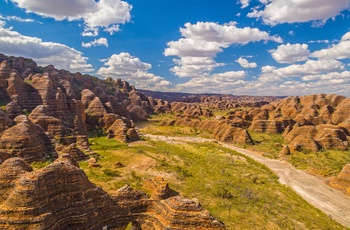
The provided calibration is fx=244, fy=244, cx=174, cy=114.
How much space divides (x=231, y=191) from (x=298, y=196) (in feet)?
36.9

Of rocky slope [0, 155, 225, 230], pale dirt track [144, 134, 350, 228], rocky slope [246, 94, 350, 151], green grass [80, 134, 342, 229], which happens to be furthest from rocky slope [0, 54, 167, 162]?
rocky slope [246, 94, 350, 151]

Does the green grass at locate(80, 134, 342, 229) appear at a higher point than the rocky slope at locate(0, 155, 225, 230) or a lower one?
lower

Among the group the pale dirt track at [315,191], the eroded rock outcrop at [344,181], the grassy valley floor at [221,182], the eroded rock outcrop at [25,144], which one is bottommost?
the pale dirt track at [315,191]

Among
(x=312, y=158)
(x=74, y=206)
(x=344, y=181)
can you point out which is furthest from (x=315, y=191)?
(x=74, y=206)

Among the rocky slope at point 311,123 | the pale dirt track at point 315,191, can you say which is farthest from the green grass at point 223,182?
the rocky slope at point 311,123

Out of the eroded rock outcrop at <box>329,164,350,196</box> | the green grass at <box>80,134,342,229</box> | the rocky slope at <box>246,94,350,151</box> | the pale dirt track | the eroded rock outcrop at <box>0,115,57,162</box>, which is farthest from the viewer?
the rocky slope at <box>246,94,350,151</box>

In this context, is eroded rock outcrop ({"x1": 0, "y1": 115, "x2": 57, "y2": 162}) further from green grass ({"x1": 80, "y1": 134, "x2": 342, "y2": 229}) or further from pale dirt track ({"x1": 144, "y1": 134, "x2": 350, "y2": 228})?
pale dirt track ({"x1": 144, "y1": 134, "x2": 350, "y2": 228})

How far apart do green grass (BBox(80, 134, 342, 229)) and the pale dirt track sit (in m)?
1.82

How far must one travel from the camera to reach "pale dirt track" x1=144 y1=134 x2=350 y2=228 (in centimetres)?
3555

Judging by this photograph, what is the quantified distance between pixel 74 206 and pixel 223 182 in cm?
3071

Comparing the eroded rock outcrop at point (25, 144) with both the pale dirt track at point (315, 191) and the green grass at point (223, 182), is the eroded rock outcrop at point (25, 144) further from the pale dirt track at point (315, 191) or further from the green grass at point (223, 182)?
the pale dirt track at point (315, 191)

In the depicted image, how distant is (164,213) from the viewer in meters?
20.6

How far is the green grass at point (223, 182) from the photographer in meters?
31.6

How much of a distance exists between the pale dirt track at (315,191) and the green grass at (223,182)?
182cm
